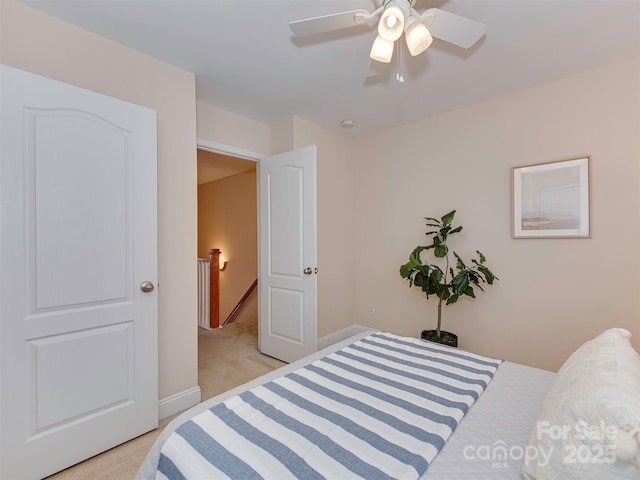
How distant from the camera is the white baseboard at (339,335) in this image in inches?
127

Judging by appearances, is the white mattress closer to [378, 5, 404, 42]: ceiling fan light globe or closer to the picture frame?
the picture frame

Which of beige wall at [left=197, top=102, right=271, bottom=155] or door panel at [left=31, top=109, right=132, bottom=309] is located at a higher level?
beige wall at [left=197, top=102, right=271, bottom=155]

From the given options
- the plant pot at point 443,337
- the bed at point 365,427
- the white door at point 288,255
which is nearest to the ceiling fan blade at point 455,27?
the white door at point 288,255

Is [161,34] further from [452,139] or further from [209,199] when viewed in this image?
[209,199]

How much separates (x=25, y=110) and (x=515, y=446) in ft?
8.17

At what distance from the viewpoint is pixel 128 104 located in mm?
1744

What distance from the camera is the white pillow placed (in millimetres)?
657

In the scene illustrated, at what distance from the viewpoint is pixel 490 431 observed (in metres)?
1.00

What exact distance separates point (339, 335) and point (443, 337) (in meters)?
1.21

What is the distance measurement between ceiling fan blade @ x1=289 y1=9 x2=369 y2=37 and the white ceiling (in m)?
0.28

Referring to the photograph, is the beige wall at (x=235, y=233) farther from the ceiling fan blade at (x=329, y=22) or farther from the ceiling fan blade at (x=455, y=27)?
the ceiling fan blade at (x=455, y=27)

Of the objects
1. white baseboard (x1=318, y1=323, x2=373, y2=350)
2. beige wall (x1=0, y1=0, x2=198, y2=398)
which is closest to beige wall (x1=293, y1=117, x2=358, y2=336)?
white baseboard (x1=318, y1=323, x2=373, y2=350)

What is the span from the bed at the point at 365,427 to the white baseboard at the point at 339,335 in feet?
6.03

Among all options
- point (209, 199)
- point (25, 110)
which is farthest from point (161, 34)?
point (209, 199)
